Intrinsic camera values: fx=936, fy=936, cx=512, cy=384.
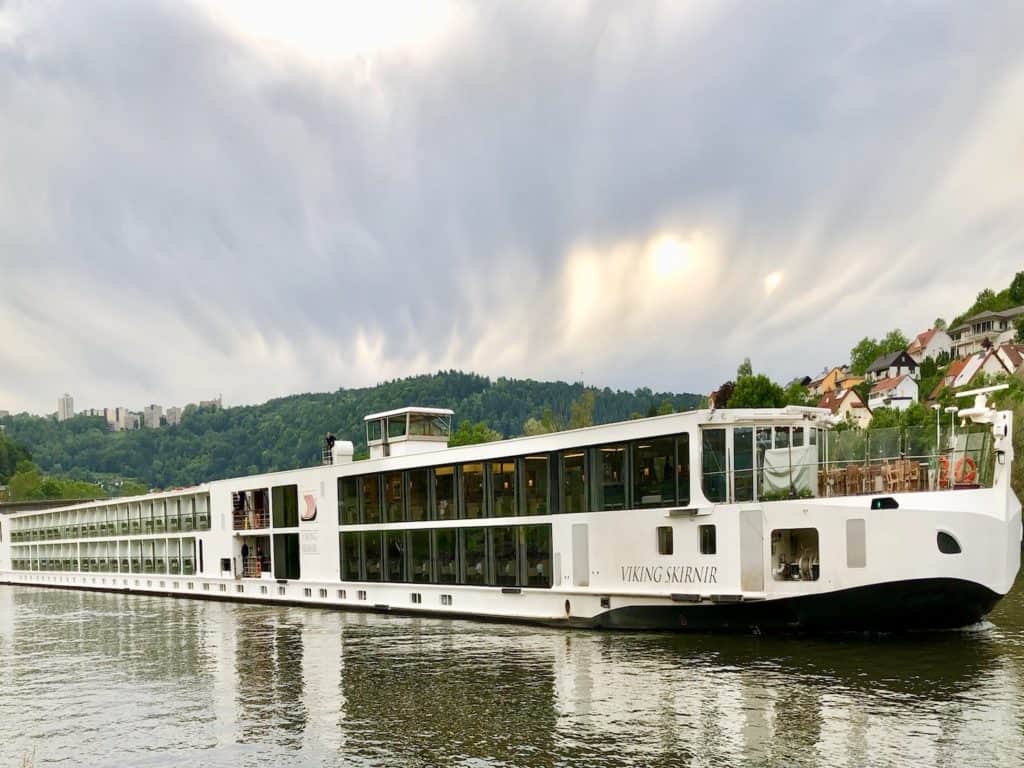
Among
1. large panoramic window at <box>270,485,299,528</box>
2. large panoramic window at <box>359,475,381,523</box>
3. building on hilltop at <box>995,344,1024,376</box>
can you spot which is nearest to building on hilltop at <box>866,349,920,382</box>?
building on hilltop at <box>995,344,1024,376</box>

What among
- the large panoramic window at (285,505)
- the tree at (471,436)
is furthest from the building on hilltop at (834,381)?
the large panoramic window at (285,505)

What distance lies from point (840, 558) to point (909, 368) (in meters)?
114

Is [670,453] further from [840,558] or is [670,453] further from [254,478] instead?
[254,478]

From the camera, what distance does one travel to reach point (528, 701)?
17625 millimetres

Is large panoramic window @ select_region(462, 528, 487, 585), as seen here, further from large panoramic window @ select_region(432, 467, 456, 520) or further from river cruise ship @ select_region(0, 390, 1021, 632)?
large panoramic window @ select_region(432, 467, 456, 520)

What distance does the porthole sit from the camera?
65.4 ft

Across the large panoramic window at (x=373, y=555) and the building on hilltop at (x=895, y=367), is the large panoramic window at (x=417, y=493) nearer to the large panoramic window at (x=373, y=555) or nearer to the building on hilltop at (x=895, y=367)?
the large panoramic window at (x=373, y=555)

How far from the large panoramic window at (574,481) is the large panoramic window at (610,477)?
486 millimetres

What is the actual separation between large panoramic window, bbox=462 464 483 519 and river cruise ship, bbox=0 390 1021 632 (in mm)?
63

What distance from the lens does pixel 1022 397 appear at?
189 feet

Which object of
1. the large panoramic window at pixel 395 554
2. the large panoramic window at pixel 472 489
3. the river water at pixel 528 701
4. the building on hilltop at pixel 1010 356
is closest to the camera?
the river water at pixel 528 701

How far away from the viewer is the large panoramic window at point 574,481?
26406 millimetres

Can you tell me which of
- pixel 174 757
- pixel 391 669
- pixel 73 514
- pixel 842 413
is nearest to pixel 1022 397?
pixel 842 413

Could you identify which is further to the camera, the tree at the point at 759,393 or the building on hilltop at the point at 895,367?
the building on hilltop at the point at 895,367
